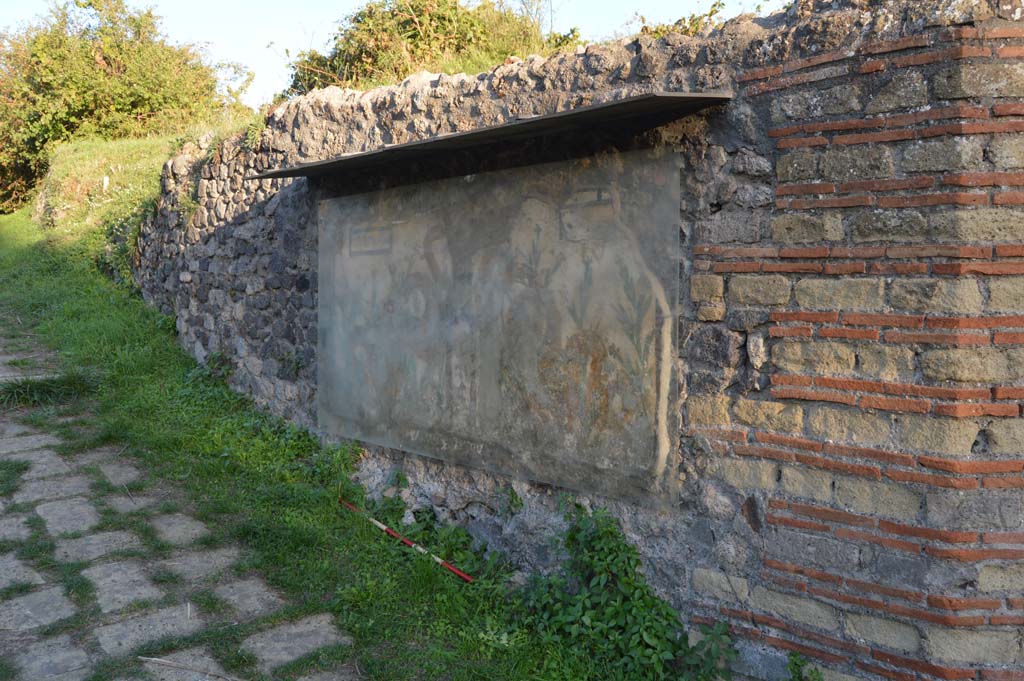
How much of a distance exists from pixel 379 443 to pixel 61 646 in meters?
2.18

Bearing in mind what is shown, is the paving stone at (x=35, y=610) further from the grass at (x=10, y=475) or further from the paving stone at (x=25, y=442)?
the paving stone at (x=25, y=442)

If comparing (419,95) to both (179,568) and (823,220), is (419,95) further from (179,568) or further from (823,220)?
(179,568)

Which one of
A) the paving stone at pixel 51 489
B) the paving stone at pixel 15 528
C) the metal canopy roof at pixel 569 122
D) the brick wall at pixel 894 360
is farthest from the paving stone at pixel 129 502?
the brick wall at pixel 894 360

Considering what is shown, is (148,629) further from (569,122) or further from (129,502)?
(569,122)

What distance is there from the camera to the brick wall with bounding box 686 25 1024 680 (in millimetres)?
2873

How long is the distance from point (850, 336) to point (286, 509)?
11.8ft

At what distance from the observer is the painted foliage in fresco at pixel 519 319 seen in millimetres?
3680

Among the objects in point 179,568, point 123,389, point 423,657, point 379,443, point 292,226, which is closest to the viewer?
point 423,657

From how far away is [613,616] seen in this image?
3646 mm

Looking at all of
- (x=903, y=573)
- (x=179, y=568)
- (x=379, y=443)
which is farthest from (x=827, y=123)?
(x=179, y=568)

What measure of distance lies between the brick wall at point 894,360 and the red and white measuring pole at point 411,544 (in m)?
1.60

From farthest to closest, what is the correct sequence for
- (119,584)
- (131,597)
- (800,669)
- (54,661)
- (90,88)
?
(90,88) < (119,584) < (131,597) < (54,661) < (800,669)

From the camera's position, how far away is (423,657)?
12.2 ft

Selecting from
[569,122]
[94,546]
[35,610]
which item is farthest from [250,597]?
[569,122]
